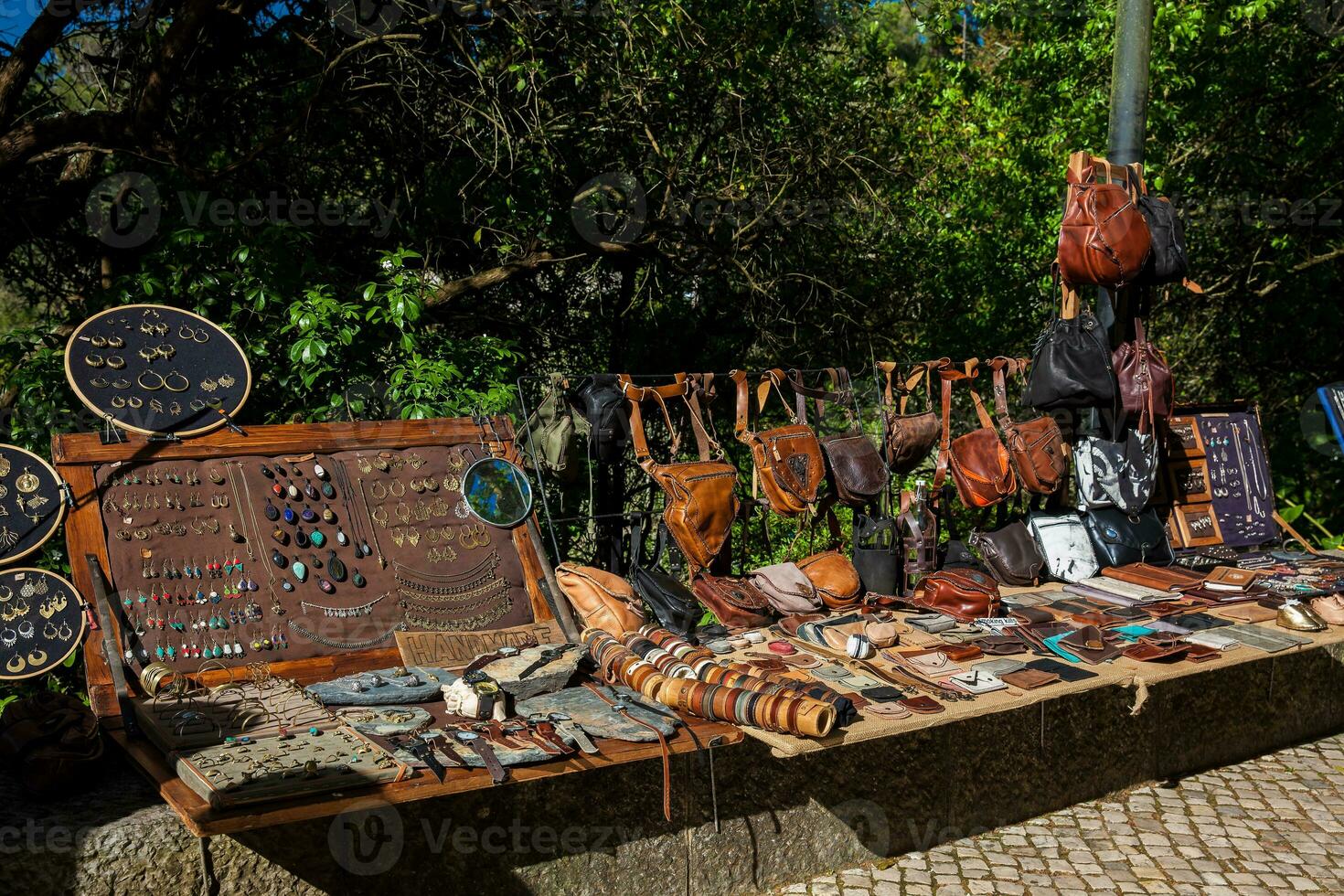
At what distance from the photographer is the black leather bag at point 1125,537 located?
19.4ft

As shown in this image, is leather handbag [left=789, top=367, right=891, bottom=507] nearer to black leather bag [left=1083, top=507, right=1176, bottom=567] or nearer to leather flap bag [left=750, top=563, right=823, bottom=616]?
leather flap bag [left=750, top=563, right=823, bottom=616]

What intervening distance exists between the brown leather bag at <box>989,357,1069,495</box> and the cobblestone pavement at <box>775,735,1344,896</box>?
151cm

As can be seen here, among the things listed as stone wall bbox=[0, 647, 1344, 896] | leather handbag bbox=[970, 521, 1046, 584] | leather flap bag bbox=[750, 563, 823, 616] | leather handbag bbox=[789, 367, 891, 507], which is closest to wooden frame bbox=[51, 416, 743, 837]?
stone wall bbox=[0, 647, 1344, 896]

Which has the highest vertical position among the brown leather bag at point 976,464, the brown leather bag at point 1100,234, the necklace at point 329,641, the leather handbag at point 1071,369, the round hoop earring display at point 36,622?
the brown leather bag at point 1100,234

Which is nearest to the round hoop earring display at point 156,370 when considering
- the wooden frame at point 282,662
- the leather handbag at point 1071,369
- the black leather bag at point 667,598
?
the wooden frame at point 282,662

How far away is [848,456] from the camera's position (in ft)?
17.5

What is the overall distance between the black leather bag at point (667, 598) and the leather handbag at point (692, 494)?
185 mm

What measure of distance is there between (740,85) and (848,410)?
2846 millimetres

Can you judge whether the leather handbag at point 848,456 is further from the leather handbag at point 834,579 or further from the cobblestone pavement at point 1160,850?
the cobblestone pavement at point 1160,850

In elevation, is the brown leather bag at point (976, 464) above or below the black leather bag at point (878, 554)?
above

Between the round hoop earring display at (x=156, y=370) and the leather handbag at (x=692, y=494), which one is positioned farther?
the leather handbag at (x=692, y=494)

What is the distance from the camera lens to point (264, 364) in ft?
19.1

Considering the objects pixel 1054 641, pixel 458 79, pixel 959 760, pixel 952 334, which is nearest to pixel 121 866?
pixel 959 760

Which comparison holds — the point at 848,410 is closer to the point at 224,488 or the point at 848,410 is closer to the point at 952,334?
the point at 224,488
